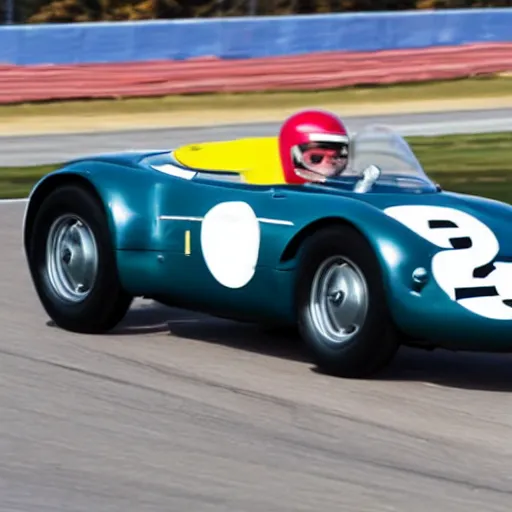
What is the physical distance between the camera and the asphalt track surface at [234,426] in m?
5.31

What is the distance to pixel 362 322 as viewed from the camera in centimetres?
687

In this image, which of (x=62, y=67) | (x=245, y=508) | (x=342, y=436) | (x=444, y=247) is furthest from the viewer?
(x=62, y=67)

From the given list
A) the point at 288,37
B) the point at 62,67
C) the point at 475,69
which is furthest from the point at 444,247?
the point at 475,69

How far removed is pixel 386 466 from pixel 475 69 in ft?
72.7

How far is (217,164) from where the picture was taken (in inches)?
309

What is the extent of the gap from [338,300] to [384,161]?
0.94 m

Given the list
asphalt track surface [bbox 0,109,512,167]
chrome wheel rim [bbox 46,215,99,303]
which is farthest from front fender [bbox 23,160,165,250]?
asphalt track surface [bbox 0,109,512,167]

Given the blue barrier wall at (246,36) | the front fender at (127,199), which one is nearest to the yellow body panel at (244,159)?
the front fender at (127,199)

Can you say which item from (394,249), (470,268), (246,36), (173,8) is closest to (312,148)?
(394,249)

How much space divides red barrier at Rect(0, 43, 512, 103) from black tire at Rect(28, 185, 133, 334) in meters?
15.2

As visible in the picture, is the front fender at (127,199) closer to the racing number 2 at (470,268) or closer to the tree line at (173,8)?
the racing number 2 at (470,268)

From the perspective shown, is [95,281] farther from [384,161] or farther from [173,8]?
[173,8]

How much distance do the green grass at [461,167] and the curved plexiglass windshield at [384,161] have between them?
6.13 metres

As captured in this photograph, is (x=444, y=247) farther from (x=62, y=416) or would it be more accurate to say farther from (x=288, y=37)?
(x=288, y=37)
